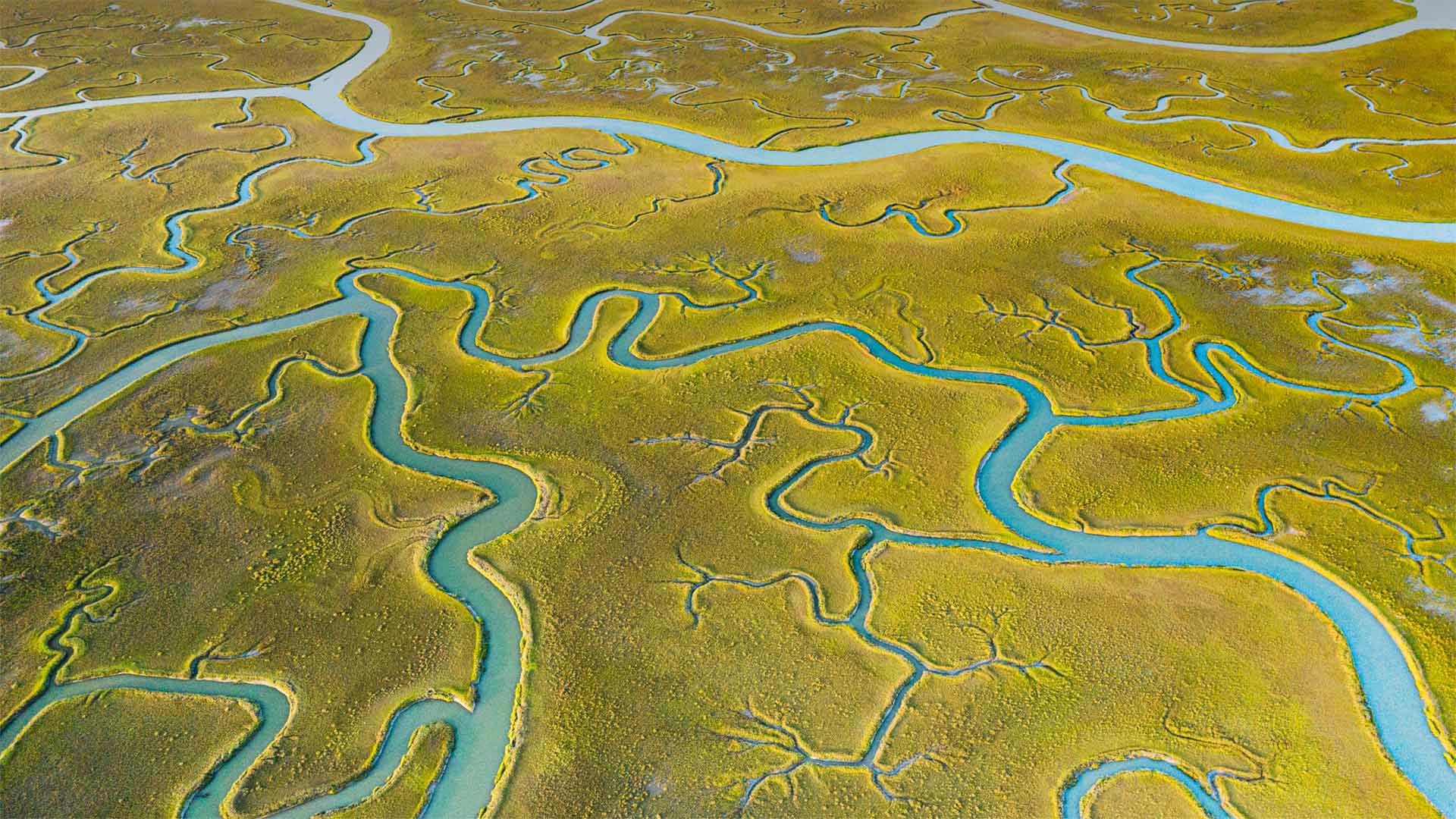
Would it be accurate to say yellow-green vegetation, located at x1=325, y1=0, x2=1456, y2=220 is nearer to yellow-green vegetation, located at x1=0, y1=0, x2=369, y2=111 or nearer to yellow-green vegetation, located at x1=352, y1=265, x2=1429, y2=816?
yellow-green vegetation, located at x1=0, y1=0, x2=369, y2=111

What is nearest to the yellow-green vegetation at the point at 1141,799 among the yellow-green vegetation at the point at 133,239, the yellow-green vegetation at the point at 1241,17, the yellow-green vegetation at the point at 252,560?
the yellow-green vegetation at the point at 252,560

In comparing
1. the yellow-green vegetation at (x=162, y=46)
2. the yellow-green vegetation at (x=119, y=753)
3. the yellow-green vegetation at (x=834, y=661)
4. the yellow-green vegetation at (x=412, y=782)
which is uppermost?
the yellow-green vegetation at (x=834, y=661)

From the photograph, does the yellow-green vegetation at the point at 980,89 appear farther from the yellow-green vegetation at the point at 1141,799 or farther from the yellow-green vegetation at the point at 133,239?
the yellow-green vegetation at the point at 1141,799

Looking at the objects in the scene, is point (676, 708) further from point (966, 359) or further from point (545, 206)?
point (545, 206)

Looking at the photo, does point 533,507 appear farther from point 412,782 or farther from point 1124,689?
point 1124,689

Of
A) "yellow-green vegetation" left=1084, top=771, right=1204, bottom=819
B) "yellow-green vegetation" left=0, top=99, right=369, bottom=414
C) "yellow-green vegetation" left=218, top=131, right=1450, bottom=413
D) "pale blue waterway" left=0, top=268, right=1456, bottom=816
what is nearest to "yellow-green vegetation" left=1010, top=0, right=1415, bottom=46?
"yellow-green vegetation" left=218, top=131, right=1450, bottom=413

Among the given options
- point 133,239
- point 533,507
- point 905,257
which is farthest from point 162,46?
point 533,507
